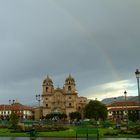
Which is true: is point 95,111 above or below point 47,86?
below

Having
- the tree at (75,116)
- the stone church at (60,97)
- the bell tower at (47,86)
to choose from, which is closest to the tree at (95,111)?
the tree at (75,116)

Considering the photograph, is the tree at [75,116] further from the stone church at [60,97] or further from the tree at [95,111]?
the tree at [95,111]

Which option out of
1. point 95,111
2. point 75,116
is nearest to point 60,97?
point 75,116

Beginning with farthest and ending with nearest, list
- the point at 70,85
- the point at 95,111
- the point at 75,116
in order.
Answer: the point at 70,85 → the point at 75,116 → the point at 95,111

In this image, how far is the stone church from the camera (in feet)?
595

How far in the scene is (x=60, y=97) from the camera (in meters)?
183

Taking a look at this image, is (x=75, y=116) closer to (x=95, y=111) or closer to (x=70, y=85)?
(x=70, y=85)

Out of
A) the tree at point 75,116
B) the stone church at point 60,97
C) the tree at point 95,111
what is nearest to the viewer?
the tree at point 95,111

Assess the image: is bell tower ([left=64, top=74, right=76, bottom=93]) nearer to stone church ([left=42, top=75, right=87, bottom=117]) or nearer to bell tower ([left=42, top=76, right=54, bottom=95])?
stone church ([left=42, top=75, right=87, bottom=117])

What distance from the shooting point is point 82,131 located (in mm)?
29047

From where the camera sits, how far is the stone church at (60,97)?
181 metres

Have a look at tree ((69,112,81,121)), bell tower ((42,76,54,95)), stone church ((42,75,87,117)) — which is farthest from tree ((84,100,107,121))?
bell tower ((42,76,54,95))

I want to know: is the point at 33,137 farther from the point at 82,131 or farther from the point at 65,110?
the point at 65,110

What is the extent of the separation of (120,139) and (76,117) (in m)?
135
